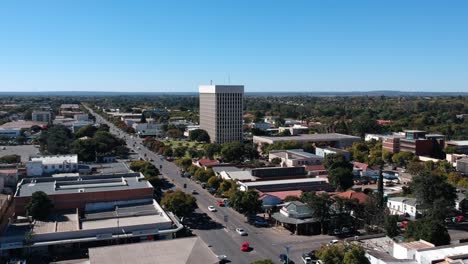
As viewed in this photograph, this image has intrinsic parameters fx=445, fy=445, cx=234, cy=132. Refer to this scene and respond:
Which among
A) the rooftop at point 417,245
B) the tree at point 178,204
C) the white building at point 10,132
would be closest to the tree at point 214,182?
the tree at point 178,204

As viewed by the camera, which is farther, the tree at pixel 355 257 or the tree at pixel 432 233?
A: the tree at pixel 432 233

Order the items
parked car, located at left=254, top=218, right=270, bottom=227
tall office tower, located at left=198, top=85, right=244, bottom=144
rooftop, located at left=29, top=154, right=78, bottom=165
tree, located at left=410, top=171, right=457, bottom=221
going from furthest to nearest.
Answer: tall office tower, located at left=198, top=85, right=244, bottom=144 → rooftop, located at left=29, top=154, right=78, bottom=165 → tree, located at left=410, top=171, right=457, bottom=221 → parked car, located at left=254, top=218, right=270, bottom=227

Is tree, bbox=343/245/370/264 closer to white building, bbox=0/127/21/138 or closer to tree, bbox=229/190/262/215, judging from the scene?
tree, bbox=229/190/262/215

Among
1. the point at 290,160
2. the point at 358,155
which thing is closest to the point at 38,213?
the point at 290,160

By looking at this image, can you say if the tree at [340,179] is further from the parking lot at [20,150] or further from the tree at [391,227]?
the parking lot at [20,150]

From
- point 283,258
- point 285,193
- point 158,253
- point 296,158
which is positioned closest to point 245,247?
point 283,258

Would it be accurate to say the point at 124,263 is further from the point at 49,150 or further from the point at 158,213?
the point at 49,150

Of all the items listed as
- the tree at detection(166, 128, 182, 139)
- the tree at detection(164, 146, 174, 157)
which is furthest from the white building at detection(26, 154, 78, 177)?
the tree at detection(166, 128, 182, 139)

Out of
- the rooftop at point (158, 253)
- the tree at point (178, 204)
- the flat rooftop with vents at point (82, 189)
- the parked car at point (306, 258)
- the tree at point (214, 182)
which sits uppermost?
the flat rooftop with vents at point (82, 189)
